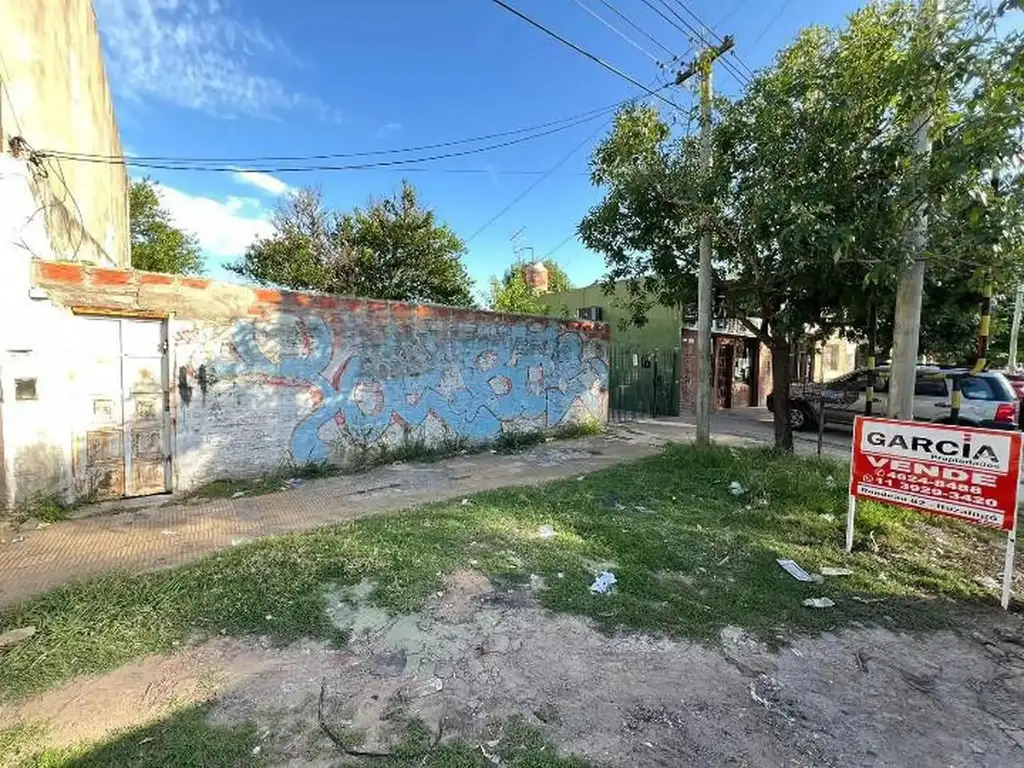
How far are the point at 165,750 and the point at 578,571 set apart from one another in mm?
2774

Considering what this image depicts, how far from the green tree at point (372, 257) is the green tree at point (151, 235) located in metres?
4.75

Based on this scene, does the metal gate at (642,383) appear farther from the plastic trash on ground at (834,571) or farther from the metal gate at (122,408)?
the metal gate at (122,408)

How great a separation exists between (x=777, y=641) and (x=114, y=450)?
21.7 feet

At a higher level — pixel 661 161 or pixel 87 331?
pixel 661 161

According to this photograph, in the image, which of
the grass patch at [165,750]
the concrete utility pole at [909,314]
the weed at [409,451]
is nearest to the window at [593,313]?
the weed at [409,451]

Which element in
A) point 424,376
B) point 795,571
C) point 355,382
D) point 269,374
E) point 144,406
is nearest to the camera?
point 795,571

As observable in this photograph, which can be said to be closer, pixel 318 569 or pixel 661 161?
pixel 318 569

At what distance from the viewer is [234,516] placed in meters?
5.70

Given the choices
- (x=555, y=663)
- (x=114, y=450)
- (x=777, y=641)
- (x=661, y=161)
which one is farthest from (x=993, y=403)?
(x=114, y=450)

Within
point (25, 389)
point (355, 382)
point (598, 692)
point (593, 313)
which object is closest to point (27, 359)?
point (25, 389)

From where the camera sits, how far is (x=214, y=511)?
5895 mm

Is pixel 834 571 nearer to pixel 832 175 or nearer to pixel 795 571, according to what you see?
pixel 795 571

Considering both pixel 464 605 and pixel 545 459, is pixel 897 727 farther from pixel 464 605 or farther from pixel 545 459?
pixel 545 459

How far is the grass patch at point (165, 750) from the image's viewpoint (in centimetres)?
225
